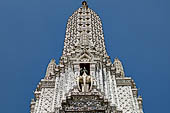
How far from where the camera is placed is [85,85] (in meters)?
27.7

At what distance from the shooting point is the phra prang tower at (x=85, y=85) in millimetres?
26078

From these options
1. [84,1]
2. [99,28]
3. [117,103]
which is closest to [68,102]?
[117,103]

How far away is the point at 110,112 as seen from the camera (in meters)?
25.6

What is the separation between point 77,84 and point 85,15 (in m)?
12.7

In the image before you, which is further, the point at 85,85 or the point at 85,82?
the point at 85,82

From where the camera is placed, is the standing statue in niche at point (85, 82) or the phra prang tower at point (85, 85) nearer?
the phra prang tower at point (85, 85)

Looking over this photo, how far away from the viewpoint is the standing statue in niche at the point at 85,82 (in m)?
27.6

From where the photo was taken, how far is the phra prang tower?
85.6 feet

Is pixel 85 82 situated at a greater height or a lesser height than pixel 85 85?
greater

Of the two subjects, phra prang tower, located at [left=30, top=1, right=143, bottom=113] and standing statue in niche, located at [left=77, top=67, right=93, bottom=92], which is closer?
phra prang tower, located at [left=30, top=1, right=143, bottom=113]

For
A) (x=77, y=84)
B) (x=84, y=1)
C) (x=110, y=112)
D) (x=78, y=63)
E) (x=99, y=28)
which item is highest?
(x=84, y=1)

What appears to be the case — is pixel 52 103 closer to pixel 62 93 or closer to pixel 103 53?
pixel 62 93

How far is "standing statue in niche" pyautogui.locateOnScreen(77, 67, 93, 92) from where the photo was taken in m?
27.6

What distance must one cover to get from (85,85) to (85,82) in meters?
0.29
